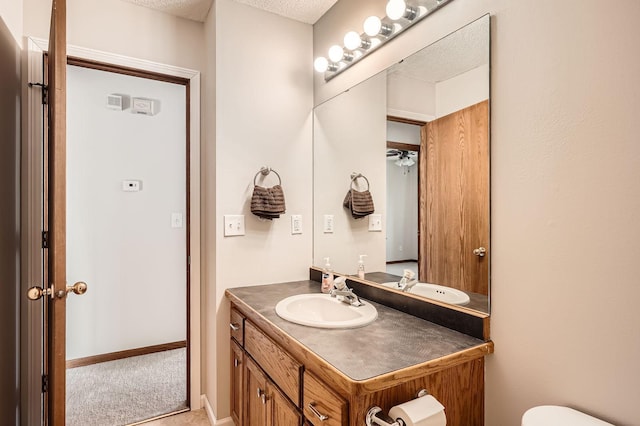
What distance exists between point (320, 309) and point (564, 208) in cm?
116

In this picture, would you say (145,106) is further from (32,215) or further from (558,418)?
(558,418)

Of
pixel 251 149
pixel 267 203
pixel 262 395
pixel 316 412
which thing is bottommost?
pixel 262 395

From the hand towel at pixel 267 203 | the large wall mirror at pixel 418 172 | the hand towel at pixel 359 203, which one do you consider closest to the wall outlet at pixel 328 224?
the large wall mirror at pixel 418 172

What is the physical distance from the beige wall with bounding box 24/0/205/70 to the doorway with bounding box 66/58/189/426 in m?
0.59

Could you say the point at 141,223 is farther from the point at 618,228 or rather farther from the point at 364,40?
the point at 618,228

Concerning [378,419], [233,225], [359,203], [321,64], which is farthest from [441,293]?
[321,64]

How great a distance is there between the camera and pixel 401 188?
65.5 inches

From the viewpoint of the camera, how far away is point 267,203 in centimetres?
202

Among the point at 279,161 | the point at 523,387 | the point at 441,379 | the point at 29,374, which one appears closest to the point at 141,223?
the point at 29,374

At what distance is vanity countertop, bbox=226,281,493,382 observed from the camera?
1.05 m

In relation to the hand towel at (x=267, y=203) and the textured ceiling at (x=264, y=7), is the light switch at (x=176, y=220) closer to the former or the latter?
the hand towel at (x=267, y=203)

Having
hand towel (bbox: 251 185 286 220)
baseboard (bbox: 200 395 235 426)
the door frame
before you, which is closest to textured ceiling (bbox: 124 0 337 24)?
the door frame

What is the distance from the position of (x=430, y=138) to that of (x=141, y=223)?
253 centimetres

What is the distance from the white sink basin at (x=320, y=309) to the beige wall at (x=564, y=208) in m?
0.54
